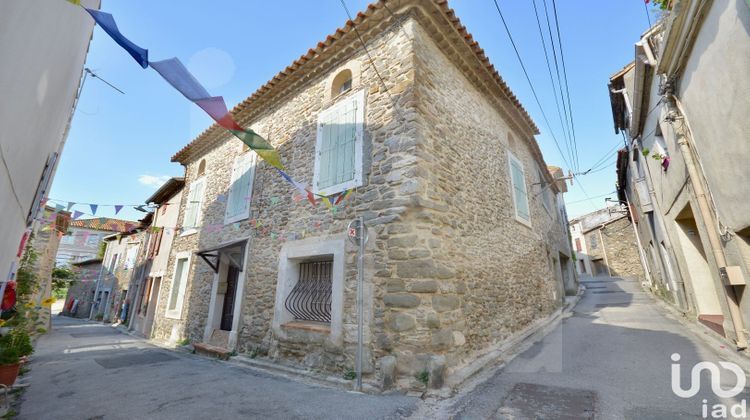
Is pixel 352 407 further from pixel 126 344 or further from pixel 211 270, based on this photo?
pixel 126 344

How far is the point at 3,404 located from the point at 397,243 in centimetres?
520

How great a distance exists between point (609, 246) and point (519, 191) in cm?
1846

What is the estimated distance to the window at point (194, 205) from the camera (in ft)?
29.1

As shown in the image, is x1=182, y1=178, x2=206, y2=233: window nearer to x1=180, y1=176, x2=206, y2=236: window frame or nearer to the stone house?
x1=180, y1=176, x2=206, y2=236: window frame

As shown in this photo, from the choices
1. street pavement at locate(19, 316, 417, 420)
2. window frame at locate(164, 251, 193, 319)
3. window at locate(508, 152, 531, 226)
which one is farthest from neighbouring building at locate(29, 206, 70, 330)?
window at locate(508, 152, 531, 226)

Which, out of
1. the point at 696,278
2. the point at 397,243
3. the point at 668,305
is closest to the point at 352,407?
the point at 397,243

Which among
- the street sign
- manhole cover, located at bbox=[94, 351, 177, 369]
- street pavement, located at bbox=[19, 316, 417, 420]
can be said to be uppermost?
the street sign

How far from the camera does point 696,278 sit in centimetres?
597

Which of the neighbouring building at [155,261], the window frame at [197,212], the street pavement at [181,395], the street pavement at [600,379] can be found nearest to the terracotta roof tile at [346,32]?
the window frame at [197,212]

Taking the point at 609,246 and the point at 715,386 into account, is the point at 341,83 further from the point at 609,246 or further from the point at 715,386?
the point at 609,246

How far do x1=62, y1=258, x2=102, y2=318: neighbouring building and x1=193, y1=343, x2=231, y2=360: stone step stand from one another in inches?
755

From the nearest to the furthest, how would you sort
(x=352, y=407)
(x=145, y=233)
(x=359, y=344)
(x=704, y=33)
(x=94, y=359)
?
(x=352, y=407) < (x=704, y=33) < (x=359, y=344) < (x=94, y=359) < (x=145, y=233)

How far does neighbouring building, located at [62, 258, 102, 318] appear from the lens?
20266mm

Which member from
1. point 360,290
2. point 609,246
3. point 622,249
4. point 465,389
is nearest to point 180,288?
point 360,290
